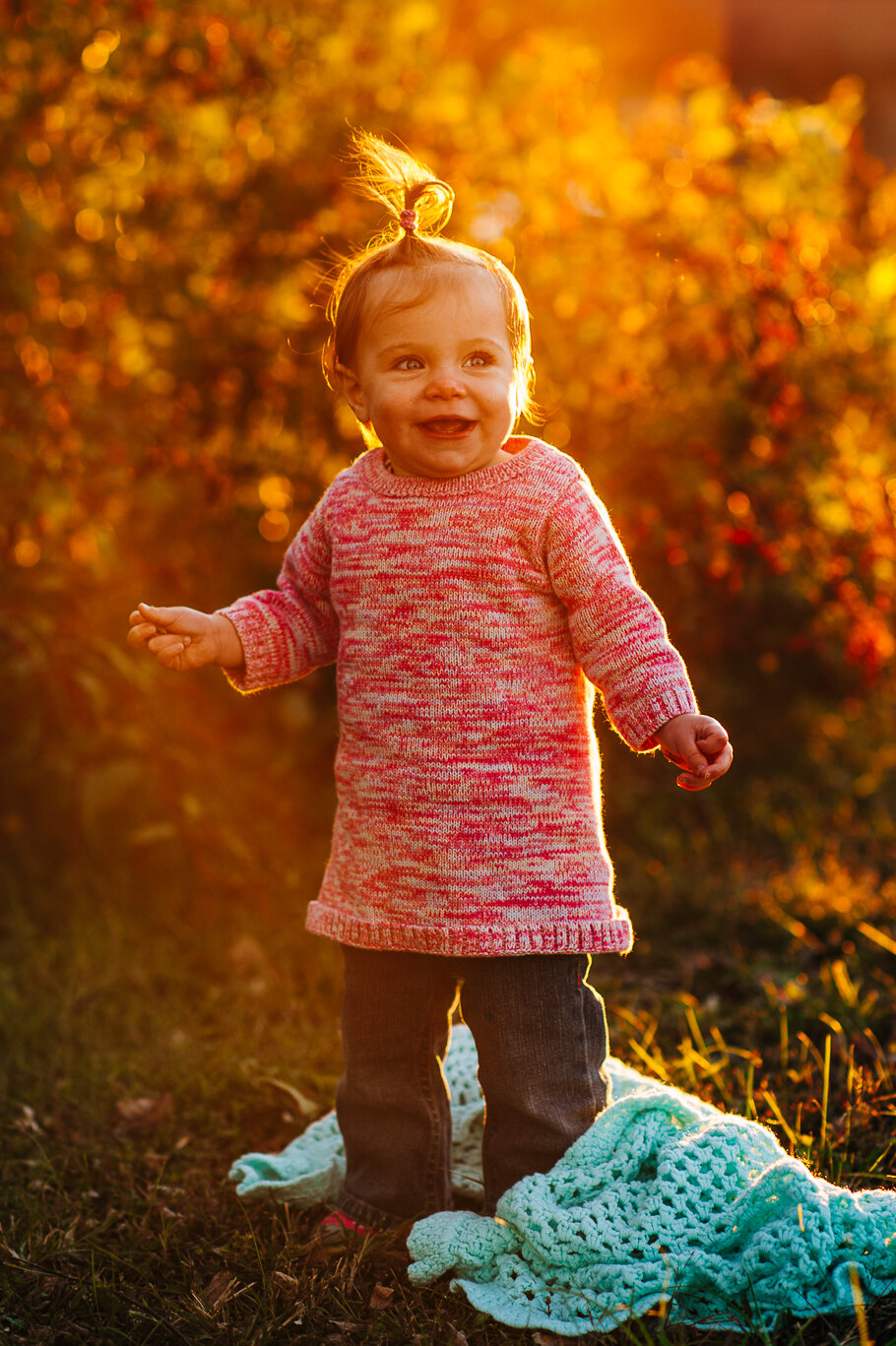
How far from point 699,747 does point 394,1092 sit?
830 millimetres

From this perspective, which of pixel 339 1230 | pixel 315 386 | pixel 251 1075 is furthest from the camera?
pixel 315 386

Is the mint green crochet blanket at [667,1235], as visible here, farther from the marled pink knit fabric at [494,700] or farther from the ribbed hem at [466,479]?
the ribbed hem at [466,479]

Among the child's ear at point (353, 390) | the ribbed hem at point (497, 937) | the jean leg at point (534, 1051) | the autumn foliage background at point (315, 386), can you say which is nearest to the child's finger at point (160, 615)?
the child's ear at point (353, 390)

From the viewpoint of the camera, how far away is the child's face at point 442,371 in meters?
1.96

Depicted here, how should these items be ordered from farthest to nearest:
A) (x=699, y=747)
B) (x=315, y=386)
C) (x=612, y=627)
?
(x=315, y=386) < (x=612, y=627) < (x=699, y=747)

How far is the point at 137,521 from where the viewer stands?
3857mm

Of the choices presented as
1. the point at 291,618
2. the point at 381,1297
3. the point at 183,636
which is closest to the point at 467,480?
the point at 291,618

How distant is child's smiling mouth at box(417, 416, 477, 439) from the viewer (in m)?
Answer: 1.98

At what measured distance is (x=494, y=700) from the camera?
1983 mm

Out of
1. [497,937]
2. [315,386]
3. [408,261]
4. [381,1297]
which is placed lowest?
[381,1297]

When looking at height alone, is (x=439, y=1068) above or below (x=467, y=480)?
below

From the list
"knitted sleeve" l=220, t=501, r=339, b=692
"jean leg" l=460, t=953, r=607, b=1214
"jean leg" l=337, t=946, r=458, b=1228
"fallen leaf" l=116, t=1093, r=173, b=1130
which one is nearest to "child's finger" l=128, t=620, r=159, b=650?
"knitted sleeve" l=220, t=501, r=339, b=692

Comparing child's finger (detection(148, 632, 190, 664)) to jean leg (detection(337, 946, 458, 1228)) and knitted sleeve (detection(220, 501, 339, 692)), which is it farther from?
jean leg (detection(337, 946, 458, 1228))

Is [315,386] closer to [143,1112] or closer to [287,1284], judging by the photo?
[143,1112]
